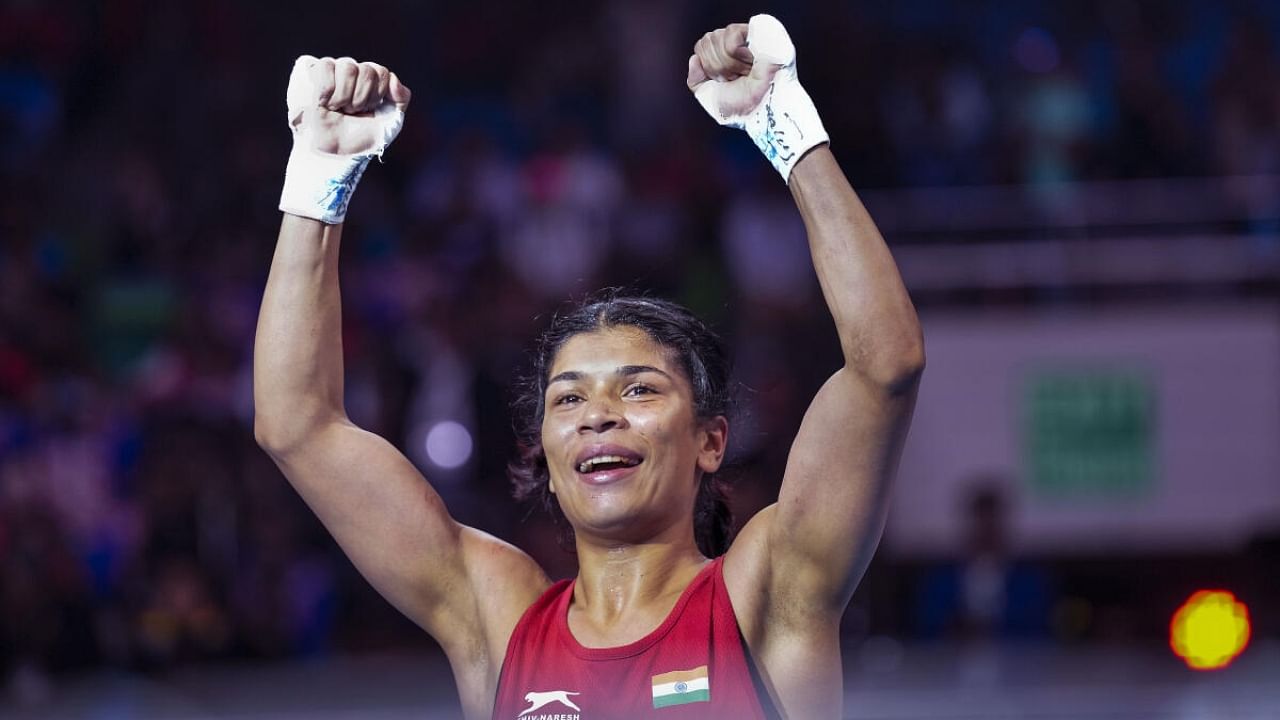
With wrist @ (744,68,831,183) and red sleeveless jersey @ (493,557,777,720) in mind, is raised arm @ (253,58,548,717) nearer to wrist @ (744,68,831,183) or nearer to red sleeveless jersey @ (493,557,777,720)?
red sleeveless jersey @ (493,557,777,720)

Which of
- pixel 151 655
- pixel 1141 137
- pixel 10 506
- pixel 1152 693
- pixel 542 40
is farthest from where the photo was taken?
pixel 542 40

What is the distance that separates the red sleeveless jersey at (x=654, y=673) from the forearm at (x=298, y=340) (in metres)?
0.56

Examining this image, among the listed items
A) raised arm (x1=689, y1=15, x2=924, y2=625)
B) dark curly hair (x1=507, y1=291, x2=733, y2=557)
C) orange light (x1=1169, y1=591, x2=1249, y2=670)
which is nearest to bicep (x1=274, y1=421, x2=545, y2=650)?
dark curly hair (x1=507, y1=291, x2=733, y2=557)

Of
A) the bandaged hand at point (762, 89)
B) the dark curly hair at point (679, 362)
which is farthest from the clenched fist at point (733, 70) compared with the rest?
the dark curly hair at point (679, 362)

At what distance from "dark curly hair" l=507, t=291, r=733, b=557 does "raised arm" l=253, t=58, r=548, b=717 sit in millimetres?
298

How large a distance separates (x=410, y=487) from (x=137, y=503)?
4.90 meters

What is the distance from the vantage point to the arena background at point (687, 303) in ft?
21.9

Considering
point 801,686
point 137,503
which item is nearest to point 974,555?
point 137,503

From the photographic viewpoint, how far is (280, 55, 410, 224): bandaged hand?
10.2ft

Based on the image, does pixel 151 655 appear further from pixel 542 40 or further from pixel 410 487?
pixel 542 40

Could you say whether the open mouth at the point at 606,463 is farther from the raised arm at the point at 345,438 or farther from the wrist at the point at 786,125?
the wrist at the point at 786,125

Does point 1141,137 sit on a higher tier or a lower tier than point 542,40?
lower

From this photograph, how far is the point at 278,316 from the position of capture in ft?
10.1

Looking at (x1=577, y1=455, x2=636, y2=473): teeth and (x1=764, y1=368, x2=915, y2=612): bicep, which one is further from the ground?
(x1=577, y1=455, x2=636, y2=473): teeth
